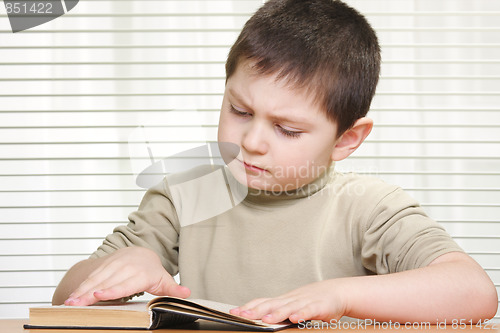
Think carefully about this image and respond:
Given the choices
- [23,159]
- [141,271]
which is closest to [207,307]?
[141,271]

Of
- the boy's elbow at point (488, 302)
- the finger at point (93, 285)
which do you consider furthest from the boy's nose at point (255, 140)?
the boy's elbow at point (488, 302)

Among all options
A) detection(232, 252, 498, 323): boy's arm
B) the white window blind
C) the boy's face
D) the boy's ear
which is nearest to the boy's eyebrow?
the boy's face

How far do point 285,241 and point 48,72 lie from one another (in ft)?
4.91

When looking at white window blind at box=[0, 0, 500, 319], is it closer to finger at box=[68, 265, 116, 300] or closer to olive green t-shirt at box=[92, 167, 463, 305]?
olive green t-shirt at box=[92, 167, 463, 305]

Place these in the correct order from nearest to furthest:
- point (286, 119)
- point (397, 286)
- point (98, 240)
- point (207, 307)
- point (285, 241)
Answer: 1. point (207, 307)
2. point (397, 286)
3. point (286, 119)
4. point (285, 241)
5. point (98, 240)

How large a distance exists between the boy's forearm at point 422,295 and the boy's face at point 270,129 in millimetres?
261

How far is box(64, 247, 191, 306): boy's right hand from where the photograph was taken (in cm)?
90

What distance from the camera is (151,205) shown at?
49.5 inches

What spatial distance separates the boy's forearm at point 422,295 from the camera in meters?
0.88

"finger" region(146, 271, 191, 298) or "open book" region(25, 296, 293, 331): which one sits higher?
"open book" region(25, 296, 293, 331)

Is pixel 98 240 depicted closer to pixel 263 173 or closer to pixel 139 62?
pixel 139 62

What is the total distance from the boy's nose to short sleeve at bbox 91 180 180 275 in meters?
0.27

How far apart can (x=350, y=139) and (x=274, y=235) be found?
0.22 metres

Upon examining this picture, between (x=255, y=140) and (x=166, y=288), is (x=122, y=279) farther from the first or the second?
(x=255, y=140)
